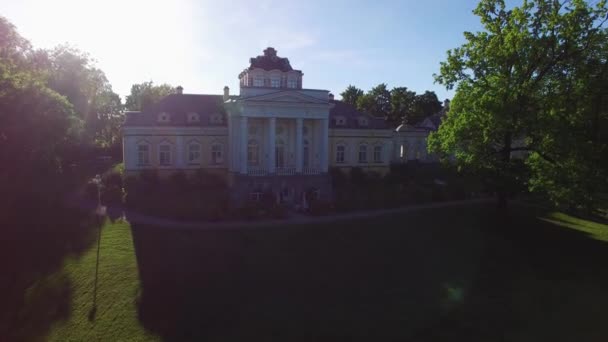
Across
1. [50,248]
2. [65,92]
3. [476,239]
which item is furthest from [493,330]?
[65,92]

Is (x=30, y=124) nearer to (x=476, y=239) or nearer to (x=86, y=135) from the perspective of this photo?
(x=476, y=239)

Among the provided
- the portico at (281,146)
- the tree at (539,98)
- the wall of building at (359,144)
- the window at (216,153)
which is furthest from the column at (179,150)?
the tree at (539,98)

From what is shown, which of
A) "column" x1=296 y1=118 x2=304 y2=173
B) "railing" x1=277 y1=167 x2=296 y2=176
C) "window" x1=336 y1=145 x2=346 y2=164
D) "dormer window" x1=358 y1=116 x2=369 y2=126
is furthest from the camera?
"dormer window" x1=358 y1=116 x2=369 y2=126

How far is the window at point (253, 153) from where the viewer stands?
36.0 meters

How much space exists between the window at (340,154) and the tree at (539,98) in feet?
61.5

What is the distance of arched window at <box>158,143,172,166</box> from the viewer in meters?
36.7

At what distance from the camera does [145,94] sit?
6912 centimetres

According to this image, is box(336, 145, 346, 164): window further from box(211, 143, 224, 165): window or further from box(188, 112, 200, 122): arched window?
box(188, 112, 200, 122): arched window

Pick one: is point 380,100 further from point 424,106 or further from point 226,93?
point 226,93

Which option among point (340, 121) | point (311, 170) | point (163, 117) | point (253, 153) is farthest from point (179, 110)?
point (340, 121)

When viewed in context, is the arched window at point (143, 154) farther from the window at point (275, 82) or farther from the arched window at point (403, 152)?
the arched window at point (403, 152)

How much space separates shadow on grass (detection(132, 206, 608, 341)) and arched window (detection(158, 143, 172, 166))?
13.7 m

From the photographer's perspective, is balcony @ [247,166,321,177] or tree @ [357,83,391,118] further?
tree @ [357,83,391,118]

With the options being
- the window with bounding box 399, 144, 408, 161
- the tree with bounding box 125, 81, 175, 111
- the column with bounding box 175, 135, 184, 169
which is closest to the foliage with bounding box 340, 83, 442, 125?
the window with bounding box 399, 144, 408, 161
